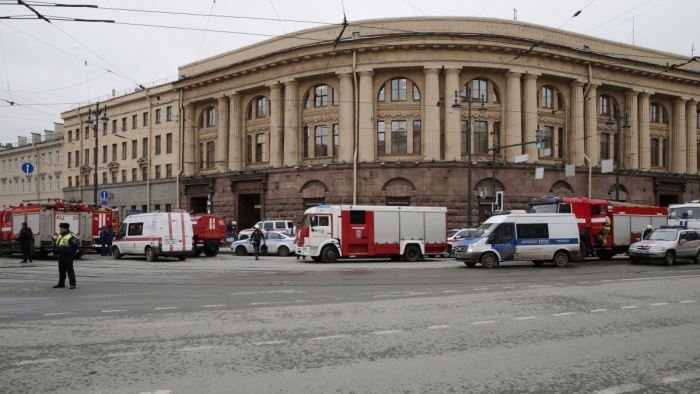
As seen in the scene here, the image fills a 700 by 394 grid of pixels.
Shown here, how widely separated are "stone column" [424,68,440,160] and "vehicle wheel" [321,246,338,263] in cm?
1539

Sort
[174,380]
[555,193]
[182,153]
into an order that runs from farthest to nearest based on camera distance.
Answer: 1. [182,153]
2. [555,193]
3. [174,380]

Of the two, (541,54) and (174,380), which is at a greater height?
(541,54)

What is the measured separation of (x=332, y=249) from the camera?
82.4 feet

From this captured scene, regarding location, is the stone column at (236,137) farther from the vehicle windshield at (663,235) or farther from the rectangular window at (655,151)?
the rectangular window at (655,151)

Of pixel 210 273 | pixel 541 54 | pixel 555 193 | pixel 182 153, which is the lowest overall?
pixel 210 273

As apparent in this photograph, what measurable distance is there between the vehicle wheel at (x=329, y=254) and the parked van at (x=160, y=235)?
683 centimetres

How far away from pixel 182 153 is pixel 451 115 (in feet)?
85.1

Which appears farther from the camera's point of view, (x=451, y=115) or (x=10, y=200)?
(x=10, y=200)

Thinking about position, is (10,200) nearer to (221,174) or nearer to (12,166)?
(12,166)

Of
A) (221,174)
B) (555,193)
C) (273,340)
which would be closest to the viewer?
(273,340)

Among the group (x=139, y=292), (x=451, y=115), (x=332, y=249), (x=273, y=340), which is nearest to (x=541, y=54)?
(x=451, y=115)

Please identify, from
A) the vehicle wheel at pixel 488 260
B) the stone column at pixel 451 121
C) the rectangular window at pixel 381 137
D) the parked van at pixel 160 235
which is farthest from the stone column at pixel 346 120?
the vehicle wheel at pixel 488 260

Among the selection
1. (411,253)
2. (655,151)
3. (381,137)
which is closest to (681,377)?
(411,253)

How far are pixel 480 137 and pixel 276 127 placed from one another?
1587 cm
